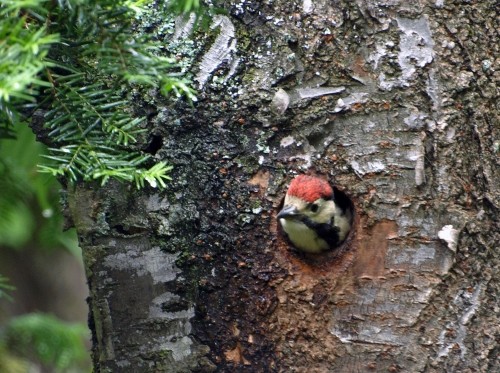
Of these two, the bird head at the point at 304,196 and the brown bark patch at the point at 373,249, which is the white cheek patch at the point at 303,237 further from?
the brown bark patch at the point at 373,249

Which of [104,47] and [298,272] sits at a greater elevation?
[104,47]

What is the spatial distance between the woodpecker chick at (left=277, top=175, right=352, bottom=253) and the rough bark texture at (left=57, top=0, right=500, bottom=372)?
6 cm

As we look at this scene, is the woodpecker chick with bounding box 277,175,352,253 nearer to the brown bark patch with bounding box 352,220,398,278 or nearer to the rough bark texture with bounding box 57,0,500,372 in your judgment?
the rough bark texture with bounding box 57,0,500,372

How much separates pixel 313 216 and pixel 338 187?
0.37 meters

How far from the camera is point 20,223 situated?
14.9 ft

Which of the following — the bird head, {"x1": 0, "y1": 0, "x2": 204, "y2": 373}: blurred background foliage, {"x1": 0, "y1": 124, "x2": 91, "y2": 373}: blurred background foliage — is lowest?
{"x1": 0, "y1": 124, "x2": 91, "y2": 373}: blurred background foliage

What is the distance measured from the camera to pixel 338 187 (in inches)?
102

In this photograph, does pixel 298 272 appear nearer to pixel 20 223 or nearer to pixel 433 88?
pixel 433 88

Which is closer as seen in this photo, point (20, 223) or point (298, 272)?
point (298, 272)

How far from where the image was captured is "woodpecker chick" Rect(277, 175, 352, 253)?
2586 mm

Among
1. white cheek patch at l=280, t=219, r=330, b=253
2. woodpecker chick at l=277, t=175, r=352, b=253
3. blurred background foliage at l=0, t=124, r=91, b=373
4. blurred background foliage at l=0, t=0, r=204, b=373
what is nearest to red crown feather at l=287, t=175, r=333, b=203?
woodpecker chick at l=277, t=175, r=352, b=253

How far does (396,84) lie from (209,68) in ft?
2.20

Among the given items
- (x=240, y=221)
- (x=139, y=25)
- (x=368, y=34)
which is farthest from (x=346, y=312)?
(x=139, y=25)

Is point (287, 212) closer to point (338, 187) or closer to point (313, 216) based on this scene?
point (338, 187)
